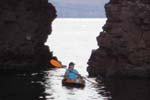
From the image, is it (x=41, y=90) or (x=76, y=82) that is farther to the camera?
(x=76, y=82)

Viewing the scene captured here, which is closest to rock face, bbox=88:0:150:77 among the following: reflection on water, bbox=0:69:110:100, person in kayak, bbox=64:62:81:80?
reflection on water, bbox=0:69:110:100

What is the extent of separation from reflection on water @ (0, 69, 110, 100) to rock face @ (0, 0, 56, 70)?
40.9 ft

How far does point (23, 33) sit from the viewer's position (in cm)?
10175

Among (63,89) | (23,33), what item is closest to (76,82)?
(63,89)

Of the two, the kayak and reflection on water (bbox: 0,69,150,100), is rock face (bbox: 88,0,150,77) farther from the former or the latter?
the kayak

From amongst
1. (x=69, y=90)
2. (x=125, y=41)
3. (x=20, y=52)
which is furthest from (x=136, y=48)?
(x=20, y=52)

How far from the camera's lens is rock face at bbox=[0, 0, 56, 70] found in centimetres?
9844

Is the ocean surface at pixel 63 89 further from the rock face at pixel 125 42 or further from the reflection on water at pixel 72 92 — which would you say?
the rock face at pixel 125 42

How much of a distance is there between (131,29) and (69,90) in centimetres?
1789

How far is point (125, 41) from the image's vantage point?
270ft

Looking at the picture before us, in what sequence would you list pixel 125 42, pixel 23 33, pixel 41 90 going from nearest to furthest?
pixel 41 90
pixel 125 42
pixel 23 33

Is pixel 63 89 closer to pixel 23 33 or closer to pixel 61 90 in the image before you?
pixel 61 90

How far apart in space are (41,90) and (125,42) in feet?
59.2

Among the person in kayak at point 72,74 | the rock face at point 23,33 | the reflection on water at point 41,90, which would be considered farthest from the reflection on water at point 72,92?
the rock face at point 23,33
